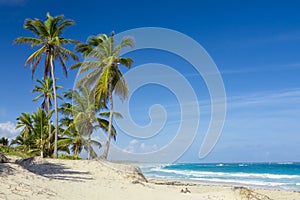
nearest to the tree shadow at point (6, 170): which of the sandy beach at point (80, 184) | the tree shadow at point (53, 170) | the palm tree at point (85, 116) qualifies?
the sandy beach at point (80, 184)

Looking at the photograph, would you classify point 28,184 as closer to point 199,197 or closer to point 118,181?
point 118,181

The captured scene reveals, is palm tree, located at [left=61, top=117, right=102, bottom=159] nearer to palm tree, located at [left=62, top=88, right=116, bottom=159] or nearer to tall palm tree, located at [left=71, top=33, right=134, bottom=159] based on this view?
palm tree, located at [left=62, top=88, right=116, bottom=159]

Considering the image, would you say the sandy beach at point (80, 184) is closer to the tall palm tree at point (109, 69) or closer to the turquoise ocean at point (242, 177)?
the tall palm tree at point (109, 69)

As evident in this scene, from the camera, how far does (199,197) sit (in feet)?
37.5

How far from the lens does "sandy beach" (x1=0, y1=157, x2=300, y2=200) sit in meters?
8.05

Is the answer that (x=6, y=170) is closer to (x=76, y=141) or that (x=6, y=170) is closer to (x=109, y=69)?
(x=109, y=69)

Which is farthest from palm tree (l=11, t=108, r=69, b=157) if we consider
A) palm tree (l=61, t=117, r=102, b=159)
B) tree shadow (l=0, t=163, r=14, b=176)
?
tree shadow (l=0, t=163, r=14, b=176)

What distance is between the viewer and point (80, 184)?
1077 cm

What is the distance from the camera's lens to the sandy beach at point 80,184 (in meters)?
8.05

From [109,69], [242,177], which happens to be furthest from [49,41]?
[242,177]

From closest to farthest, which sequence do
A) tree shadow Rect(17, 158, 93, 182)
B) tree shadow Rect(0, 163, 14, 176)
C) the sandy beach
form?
1. the sandy beach
2. tree shadow Rect(0, 163, 14, 176)
3. tree shadow Rect(17, 158, 93, 182)

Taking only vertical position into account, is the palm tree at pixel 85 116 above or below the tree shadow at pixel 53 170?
above

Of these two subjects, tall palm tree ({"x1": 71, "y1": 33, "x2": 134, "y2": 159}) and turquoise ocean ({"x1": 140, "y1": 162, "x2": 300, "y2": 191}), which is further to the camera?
turquoise ocean ({"x1": 140, "y1": 162, "x2": 300, "y2": 191})

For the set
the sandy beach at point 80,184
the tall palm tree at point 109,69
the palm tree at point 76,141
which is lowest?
the sandy beach at point 80,184
